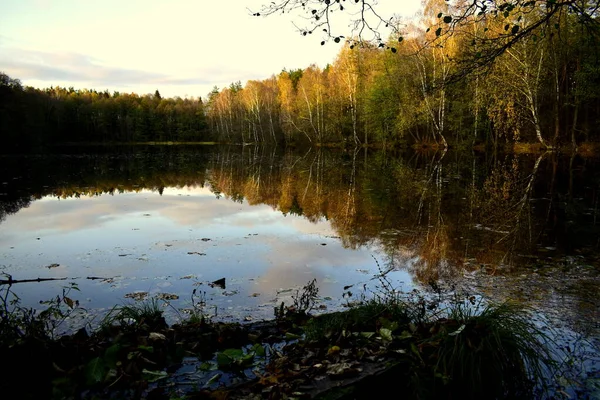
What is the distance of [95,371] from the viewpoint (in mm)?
3502

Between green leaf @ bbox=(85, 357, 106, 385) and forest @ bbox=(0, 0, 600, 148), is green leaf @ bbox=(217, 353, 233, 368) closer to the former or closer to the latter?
green leaf @ bbox=(85, 357, 106, 385)

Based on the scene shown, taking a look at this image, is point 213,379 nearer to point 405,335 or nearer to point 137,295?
point 405,335

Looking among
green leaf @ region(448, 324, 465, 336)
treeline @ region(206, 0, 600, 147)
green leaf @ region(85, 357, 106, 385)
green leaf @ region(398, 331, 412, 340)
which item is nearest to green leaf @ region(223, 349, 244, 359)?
green leaf @ region(85, 357, 106, 385)

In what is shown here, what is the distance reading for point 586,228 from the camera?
10664mm

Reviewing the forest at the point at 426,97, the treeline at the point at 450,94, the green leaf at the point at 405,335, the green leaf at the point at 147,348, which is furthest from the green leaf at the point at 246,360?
the treeline at the point at 450,94

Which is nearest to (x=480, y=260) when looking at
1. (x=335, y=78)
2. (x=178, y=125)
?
(x=335, y=78)

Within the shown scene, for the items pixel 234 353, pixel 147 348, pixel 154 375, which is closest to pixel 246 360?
pixel 234 353

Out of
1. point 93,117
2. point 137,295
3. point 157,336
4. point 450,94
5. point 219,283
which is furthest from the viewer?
point 93,117

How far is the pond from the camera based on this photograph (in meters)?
6.46

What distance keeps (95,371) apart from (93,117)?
103 meters

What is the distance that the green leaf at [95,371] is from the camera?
3455mm

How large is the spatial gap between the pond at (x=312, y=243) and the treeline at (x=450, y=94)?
355 cm

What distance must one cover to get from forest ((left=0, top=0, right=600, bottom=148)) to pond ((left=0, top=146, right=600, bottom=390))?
10.9 feet

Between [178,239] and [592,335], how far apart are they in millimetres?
8372
